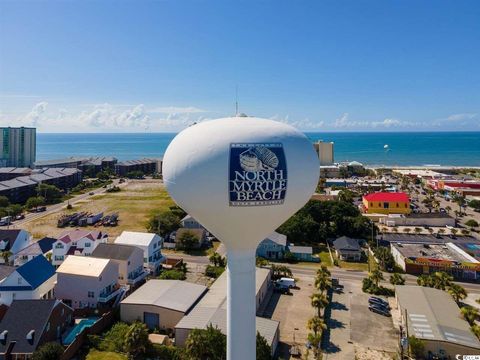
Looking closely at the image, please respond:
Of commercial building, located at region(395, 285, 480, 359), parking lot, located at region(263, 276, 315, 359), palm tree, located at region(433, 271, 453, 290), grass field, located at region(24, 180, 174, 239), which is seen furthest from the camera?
grass field, located at region(24, 180, 174, 239)

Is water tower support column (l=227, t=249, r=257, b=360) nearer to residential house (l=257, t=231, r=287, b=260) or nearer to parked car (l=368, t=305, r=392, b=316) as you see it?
parked car (l=368, t=305, r=392, b=316)

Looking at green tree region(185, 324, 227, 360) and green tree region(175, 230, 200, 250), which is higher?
green tree region(175, 230, 200, 250)

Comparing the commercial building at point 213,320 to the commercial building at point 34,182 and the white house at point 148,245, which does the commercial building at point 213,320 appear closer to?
the white house at point 148,245

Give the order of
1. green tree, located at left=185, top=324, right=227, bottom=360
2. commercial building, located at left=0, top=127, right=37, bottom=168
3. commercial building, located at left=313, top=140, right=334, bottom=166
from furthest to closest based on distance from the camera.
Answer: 1. commercial building, located at left=313, top=140, right=334, bottom=166
2. commercial building, located at left=0, top=127, right=37, bottom=168
3. green tree, located at left=185, top=324, right=227, bottom=360

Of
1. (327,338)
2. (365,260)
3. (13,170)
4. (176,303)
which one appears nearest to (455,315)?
(327,338)

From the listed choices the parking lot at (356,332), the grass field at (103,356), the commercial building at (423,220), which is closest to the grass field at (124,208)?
the grass field at (103,356)

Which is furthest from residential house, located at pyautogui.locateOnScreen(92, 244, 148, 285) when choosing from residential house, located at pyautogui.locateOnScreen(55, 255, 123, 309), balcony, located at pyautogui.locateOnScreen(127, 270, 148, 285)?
residential house, located at pyautogui.locateOnScreen(55, 255, 123, 309)

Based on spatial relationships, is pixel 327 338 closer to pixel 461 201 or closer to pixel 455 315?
pixel 455 315
